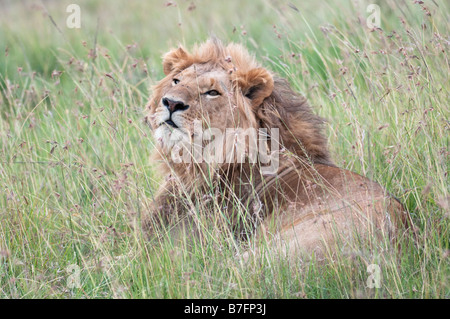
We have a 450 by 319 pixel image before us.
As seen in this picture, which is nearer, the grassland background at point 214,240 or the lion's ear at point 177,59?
the grassland background at point 214,240

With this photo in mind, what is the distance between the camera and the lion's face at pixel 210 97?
415cm

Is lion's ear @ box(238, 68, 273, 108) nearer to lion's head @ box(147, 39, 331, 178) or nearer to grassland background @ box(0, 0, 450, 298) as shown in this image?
lion's head @ box(147, 39, 331, 178)

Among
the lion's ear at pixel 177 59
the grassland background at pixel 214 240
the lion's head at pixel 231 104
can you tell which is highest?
the lion's ear at pixel 177 59

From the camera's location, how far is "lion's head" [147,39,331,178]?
13.7ft

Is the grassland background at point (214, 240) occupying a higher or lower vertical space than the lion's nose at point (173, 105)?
lower

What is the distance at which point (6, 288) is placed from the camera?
12.5ft

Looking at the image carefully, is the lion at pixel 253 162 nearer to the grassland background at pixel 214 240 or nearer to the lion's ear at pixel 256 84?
the lion's ear at pixel 256 84

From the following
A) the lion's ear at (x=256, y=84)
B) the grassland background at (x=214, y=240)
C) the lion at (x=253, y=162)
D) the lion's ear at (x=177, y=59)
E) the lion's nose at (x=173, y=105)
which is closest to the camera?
the grassland background at (x=214, y=240)

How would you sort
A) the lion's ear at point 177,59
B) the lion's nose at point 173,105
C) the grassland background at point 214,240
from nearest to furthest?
the grassland background at point 214,240 < the lion's nose at point 173,105 < the lion's ear at point 177,59

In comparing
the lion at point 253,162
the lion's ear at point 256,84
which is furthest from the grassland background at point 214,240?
the lion's ear at point 256,84

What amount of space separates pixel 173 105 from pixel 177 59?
2.33ft

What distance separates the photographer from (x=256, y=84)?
14.3ft

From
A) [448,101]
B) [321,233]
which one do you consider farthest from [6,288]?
[448,101]
